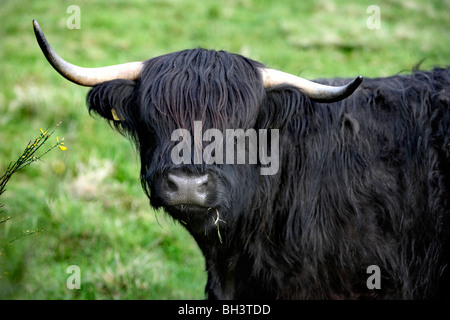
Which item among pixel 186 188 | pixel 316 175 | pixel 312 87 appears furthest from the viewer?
pixel 316 175

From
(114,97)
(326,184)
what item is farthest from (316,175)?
(114,97)

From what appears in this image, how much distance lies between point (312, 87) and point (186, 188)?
995mm

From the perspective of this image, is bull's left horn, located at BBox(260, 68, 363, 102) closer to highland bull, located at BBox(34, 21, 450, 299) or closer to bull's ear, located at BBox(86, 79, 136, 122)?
highland bull, located at BBox(34, 21, 450, 299)

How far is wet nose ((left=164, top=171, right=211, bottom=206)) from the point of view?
2.76 m

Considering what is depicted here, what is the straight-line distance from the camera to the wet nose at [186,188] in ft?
→ 9.06

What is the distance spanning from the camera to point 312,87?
311 centimetres

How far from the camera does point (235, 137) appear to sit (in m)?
3.06

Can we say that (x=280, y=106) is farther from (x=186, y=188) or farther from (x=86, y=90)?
(x=86, y=90)

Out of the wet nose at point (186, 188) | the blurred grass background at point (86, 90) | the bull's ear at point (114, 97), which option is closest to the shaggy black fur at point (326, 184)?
the bull's ear at point (114, 97)

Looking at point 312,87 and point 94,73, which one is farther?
point 94,73

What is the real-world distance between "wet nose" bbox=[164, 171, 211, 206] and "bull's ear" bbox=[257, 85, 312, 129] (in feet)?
2.11

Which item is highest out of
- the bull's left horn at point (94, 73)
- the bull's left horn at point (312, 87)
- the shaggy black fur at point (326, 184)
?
the bull's left horn at point (94, 73)

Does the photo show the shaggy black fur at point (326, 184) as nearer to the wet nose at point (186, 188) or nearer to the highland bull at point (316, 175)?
the highland bull at point (316, 175)
